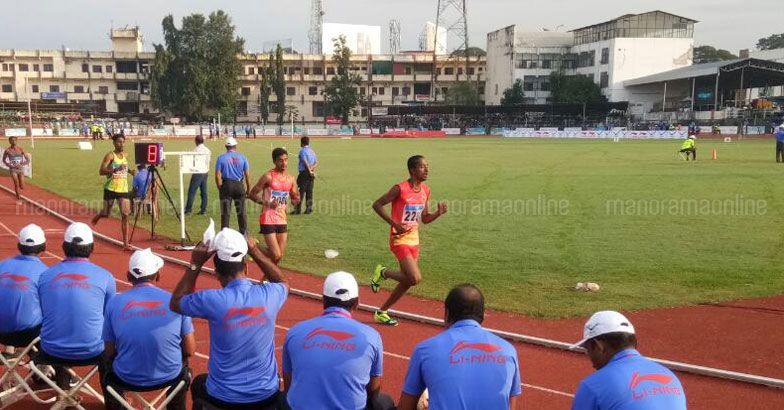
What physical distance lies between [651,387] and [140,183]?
45.6ft

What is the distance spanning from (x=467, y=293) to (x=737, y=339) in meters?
5.52

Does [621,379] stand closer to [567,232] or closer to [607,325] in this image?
[607,325]

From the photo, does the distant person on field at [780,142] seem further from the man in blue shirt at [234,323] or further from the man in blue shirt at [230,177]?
the man in blue shirt at [234,323]

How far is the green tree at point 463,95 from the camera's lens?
92.7 metres

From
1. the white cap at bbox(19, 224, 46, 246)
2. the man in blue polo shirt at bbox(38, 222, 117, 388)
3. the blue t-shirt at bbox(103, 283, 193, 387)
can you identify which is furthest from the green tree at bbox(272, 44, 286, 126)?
the blue t-shirt at bbox(103, 283, 193, 387)

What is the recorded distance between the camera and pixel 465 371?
3621mm

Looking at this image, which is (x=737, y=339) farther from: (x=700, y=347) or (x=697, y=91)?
(x=697, y=91)

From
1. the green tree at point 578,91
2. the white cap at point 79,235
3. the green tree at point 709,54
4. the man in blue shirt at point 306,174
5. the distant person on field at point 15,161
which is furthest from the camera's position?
the green tree at point 709,54

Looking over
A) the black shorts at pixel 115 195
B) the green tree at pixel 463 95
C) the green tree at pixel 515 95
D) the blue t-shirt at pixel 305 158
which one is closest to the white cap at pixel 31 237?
the black shorts at pixel 115 195

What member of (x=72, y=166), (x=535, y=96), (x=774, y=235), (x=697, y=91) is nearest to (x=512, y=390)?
(x=774, y=235)

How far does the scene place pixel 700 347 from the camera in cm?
760

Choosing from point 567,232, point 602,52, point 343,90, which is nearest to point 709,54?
point 602,52

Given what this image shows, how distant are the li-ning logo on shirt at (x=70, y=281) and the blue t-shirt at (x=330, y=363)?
7.13 feet

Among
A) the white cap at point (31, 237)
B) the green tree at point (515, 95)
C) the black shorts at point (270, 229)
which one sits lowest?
the black shorts at point (270, 229)
